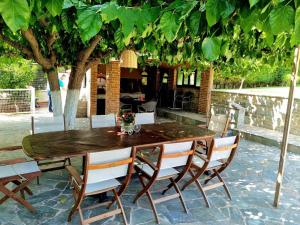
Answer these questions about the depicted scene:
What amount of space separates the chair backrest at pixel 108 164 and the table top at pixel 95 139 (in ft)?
1.51

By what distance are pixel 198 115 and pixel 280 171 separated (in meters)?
6.82

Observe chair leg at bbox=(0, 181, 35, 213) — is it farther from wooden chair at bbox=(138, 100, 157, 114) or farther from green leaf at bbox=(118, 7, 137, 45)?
wooden chair at bbox=(138, 100, 157, 114)

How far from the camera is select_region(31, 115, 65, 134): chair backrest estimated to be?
14.3 feet

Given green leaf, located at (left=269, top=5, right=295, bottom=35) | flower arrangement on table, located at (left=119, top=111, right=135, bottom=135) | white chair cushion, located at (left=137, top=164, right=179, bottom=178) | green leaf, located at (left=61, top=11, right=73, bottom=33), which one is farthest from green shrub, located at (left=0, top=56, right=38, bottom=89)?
green leaf, located at (left=269, top=5, right=295, bottom=35)

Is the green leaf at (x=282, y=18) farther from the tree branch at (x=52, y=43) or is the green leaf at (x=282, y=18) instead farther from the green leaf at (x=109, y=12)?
the tree branch at (x=52, y=43)

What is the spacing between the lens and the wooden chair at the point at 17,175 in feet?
9.94

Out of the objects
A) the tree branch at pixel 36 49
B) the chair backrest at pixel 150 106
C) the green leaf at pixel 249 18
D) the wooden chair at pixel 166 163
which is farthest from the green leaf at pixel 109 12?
the chair backrest at pixel 150 106

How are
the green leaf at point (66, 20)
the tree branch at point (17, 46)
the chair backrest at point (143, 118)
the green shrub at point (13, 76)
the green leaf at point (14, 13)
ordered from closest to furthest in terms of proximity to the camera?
1. the green leaf at point (14, 13)
2. the green leaf at point (66, 20)
3. the tree branch at point (17, 46)
4. the chair backrest at point (143, 118)
5. the green shrub at point (13, 76)

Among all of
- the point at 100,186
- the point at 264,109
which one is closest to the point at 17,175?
the point at 100,186

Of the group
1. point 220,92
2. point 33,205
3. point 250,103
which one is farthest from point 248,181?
point 220,92

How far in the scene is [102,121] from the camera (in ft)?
16.6

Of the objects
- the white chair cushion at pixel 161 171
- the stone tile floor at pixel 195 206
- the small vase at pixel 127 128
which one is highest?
the small vase at pixel 127 128

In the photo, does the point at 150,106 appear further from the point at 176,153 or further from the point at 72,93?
the point at 176,153

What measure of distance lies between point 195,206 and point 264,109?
5846mm
